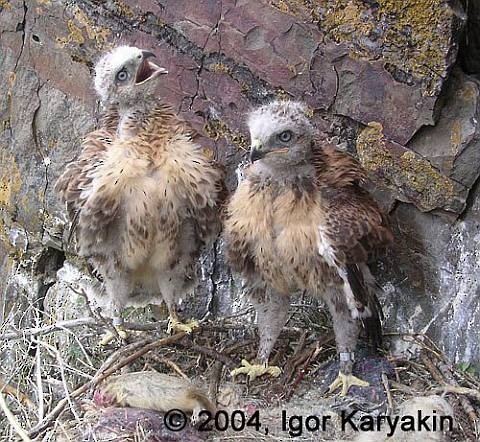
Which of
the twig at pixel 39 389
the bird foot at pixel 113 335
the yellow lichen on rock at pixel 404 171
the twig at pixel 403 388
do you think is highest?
the yellow lichen on rock at pixel 404 171

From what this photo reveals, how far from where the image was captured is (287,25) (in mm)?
3559

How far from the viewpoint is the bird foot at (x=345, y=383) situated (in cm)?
325

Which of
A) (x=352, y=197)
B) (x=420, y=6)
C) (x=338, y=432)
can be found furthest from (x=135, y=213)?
(x=420, y=6)

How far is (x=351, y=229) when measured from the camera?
10.2ft

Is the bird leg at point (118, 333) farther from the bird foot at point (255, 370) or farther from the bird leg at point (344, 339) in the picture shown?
the bird leg at point (344, 339)

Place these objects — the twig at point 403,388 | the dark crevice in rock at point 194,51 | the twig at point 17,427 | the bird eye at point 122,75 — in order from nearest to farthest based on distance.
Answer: the twig at point 17,427
the twig at point 403,388
the bird eye at point 122,75
the dark crevice in rock at point 194,51

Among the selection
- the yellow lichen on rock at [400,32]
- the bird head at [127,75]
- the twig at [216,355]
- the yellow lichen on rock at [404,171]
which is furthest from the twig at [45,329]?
the yellow lichen on rock at [400,32]

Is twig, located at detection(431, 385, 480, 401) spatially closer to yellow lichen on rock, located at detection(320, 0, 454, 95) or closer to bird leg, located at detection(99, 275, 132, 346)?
yellow lichen on rock, located at detection(320, 0, 454, 95)

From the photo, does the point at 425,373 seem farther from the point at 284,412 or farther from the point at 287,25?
the point at 287,25

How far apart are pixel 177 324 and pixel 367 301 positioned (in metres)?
0.79

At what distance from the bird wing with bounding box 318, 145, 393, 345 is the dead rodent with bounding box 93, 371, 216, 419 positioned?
0.64 metres

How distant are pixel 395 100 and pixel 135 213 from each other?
1100 millimetres

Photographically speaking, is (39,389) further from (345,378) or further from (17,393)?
(345,378)

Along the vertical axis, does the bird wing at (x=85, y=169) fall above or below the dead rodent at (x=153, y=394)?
above
